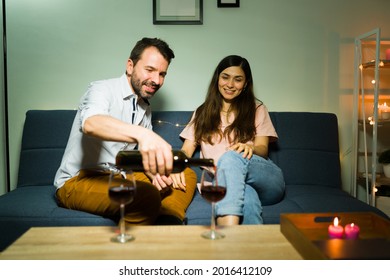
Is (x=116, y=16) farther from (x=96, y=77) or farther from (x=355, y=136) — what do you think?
(x=355, y=136)

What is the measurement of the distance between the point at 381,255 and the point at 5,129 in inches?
93.4

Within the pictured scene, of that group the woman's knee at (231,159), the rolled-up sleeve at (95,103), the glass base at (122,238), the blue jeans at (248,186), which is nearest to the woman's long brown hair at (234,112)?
the blue jeans at (248,186)

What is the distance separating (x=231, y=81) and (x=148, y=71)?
0.53 m

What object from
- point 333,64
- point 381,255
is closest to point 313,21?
point 333,64

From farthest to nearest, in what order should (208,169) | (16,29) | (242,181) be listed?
(16,29) → (242,181) → (208,169)

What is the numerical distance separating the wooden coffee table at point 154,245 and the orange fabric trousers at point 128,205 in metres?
0.28

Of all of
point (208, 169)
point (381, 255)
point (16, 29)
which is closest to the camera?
point (381, 255)

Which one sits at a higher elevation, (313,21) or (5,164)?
(313,21)

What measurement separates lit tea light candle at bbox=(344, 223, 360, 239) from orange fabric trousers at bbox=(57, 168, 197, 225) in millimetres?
733

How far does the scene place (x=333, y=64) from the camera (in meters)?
2.69

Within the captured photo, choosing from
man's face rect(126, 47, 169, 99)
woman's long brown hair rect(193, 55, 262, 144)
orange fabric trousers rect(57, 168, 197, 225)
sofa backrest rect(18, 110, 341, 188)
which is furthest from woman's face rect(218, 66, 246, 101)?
orange fabric trousers rect(57, 168, 197, 225)

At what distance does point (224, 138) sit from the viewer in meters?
2.26

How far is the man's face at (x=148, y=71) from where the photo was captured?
1.98m

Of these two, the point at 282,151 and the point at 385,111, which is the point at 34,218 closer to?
the point at 282,151
